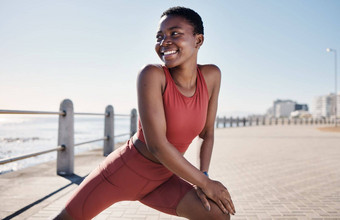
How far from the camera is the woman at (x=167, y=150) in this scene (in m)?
1.51

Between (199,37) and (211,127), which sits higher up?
(199,37)

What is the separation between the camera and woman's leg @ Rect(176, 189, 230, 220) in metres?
1.51

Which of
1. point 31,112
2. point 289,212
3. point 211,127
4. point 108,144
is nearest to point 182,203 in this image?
point 211,127

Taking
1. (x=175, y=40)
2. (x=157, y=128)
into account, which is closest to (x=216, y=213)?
(x=157, y=128)

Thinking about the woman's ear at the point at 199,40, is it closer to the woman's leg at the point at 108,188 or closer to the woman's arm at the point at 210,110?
the woman's arm at the point at 210,110

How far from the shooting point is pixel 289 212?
328 cm

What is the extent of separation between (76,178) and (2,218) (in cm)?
191

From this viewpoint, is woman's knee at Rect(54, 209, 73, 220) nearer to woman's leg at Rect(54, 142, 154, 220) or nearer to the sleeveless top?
woman's leg at Rect(54, 142, 154, 220)

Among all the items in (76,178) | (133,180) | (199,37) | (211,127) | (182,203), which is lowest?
(76,178)

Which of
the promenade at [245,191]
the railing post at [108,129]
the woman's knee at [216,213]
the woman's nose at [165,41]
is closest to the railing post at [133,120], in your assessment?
the railing post at [108,129]

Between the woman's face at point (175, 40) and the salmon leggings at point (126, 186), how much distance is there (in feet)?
2.02

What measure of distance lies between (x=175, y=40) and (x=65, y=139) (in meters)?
4.08

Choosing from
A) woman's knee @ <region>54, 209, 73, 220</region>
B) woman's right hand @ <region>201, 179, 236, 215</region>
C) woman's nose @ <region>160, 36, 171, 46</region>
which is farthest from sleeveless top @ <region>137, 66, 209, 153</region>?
woman's knee @ <region>54, 209, 73, 220</region>

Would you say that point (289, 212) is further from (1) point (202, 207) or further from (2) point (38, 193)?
(2) point (38, 193)
